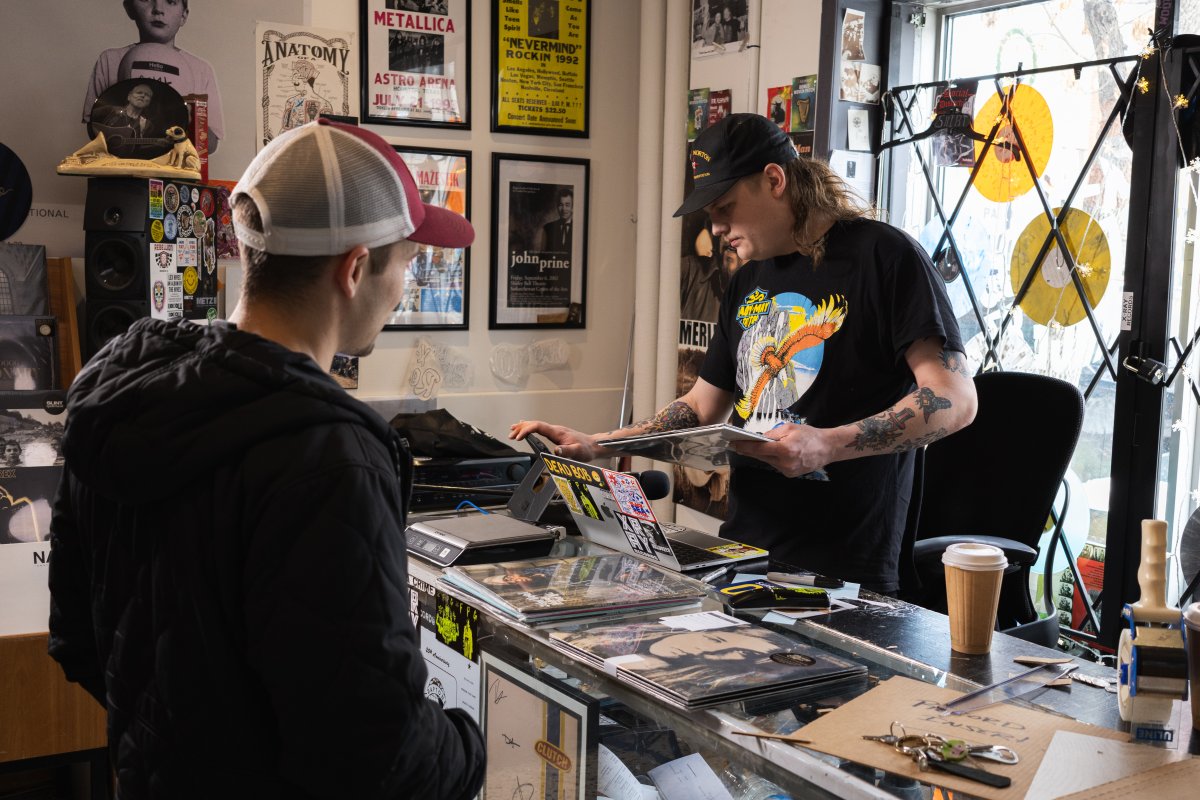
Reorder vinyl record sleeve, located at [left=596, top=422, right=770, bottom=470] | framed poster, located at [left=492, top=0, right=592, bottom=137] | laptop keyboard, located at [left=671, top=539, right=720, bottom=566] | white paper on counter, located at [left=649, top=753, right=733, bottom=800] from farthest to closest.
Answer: framed poster, located at [left=492, top=0, right=592, bottom=137]
laptop keyboard, located at [left=671, top=539, right=720, bottom=566]
vinyl record sleeve, located at [left=596, top=422, right=770, bottom=470]
white paper on counter, located at [left=649, top=753, right=733, bottom=800]

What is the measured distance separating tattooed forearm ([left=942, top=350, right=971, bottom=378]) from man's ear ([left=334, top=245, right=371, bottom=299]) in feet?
4.48

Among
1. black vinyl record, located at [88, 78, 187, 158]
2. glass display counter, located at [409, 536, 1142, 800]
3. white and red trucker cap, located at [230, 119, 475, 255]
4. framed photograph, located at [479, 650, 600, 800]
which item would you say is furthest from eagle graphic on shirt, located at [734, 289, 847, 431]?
black vinyl record, located at [88, 78, 187, 158]

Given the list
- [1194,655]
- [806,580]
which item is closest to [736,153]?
[806,580]

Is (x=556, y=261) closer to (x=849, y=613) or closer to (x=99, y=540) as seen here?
(x=849, y=613)

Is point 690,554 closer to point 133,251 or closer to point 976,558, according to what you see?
point 976,558

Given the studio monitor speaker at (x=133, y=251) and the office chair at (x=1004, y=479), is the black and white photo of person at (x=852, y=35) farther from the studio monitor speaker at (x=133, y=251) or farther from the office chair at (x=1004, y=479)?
the studio monitor speaker at (x=133, y=251)

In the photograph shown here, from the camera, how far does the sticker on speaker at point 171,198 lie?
360 centimetres

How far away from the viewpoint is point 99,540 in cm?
120

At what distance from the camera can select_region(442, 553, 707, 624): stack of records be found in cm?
178

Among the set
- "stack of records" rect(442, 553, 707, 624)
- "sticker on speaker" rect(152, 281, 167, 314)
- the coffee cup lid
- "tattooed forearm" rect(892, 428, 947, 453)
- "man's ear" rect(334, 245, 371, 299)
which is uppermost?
"man's ear" rect(334, 245, 371, 299)

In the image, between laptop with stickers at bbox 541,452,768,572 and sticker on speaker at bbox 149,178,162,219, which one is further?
sticker on speaker at bbox 149,178,162,219

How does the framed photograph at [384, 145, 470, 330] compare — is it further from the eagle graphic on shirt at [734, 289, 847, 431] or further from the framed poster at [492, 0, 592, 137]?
the eagle graphic on shirt at [734, 289, 847, 431]

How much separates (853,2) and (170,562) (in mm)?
3363

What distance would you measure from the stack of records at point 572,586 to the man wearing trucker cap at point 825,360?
325mm
